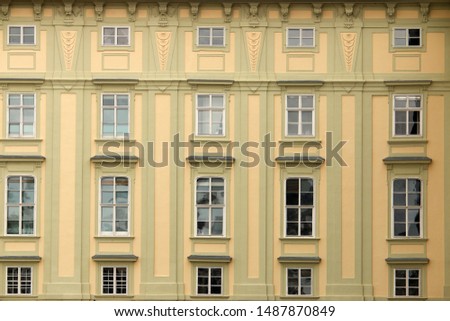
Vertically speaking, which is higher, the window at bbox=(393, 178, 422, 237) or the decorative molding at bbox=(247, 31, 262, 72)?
the decorative molding at bbox=(247, 31, 262, 72)

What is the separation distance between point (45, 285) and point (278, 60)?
9.33 m

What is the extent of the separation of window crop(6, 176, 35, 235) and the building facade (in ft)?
0.13

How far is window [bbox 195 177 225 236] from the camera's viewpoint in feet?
130

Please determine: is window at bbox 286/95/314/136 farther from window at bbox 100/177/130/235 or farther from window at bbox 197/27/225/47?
window at bbox 100/177/130/235

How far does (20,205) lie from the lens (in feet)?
129

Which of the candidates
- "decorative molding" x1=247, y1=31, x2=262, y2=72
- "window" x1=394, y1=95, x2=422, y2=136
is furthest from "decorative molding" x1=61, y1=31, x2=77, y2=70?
"window" x1=394, y1=95, x2=422, y2=136

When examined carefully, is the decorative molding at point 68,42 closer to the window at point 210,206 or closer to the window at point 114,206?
the window at point 114,206

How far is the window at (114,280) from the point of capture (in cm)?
3938

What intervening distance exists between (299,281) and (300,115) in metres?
4.79

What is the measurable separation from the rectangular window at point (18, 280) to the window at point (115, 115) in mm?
4558
